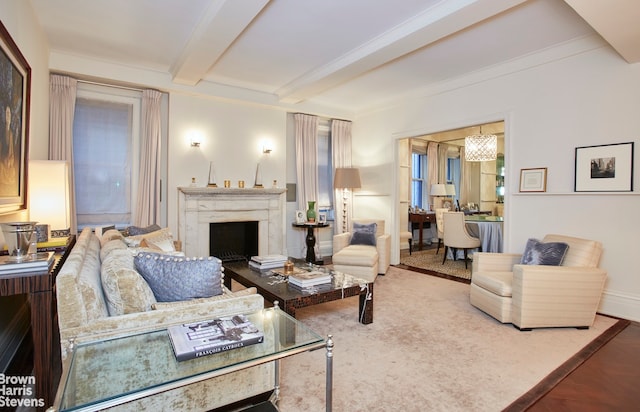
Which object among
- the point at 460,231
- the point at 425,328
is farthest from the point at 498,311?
the point at 460,231

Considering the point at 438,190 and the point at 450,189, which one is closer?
the point at 438,190

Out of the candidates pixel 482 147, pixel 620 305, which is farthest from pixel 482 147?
pixel 620 305

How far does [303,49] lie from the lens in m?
3.96

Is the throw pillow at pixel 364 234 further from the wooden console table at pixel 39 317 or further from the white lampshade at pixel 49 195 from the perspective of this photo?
the wooden console table at pixel 39 317

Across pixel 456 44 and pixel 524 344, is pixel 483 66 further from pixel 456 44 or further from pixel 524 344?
pixel 524 344

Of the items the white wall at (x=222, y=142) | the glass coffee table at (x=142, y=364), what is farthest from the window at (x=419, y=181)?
the glass coffee table at (x=142, y=364)

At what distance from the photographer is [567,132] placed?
149 inches

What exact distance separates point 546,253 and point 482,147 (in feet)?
11.1

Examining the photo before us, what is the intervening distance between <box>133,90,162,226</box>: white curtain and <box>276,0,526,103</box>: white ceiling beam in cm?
202

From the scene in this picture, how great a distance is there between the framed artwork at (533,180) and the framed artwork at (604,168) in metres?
0.32

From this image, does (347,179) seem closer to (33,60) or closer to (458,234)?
(458,234)

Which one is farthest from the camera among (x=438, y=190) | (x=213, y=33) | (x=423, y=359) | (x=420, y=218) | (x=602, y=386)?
(x=438, y=190)

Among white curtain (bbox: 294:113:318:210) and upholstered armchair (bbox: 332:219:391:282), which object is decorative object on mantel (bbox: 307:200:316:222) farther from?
upholstered armchair (bbox: 332:219:391:282)

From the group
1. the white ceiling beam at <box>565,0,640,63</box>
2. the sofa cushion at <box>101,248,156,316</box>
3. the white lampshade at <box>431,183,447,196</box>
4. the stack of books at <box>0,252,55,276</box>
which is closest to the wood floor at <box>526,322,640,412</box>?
the sofa cushion at <box>101,248,156,316</box>
